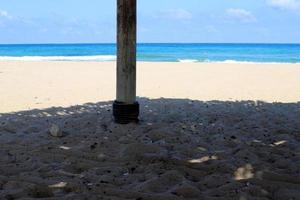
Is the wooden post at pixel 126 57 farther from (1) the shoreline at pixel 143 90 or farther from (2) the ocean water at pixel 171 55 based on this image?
(2) the ocean water at pixel 171 55

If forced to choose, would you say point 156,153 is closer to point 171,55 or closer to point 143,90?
point 143,90

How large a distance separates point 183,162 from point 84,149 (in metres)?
1.04

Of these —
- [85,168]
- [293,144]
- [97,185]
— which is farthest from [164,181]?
[293,144]

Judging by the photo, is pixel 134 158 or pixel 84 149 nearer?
pixel 134 158

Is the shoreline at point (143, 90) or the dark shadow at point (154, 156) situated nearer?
the dark shadow at point (154, 156)

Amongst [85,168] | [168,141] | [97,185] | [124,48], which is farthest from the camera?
[124,48]

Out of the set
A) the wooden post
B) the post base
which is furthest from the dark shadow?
the wooden post

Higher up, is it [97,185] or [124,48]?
[124,48]

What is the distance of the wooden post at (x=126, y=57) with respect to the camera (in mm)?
5195

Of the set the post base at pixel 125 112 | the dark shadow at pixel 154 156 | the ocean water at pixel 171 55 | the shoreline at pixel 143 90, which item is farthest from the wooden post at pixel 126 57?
the ocean water at pixel 171 55

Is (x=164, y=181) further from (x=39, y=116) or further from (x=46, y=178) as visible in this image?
(x=39, y=116)

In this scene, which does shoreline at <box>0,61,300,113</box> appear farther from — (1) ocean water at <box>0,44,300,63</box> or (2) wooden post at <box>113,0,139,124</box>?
(1) ocean water at <box>0,44,300,63</box>

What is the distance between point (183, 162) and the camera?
13.4 feet

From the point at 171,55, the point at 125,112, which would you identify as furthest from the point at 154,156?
the point at 171,55
